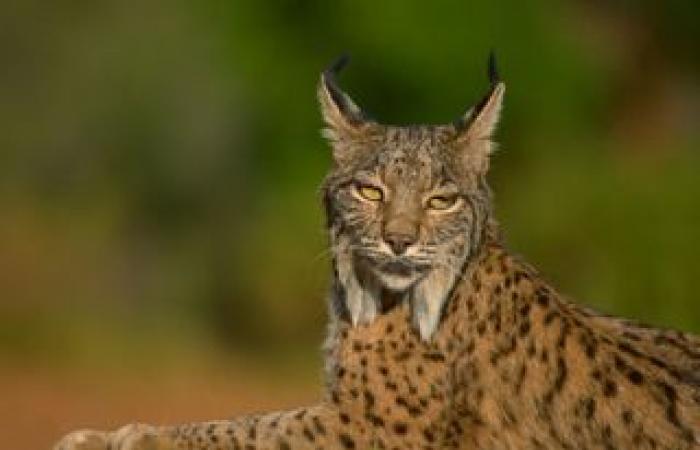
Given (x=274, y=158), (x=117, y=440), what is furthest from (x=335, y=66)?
(x=274, y=158)

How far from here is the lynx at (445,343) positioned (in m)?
10.3

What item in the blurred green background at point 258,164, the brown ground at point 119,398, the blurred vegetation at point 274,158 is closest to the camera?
the brown ground at point 119,398

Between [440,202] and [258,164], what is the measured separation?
2147 cm

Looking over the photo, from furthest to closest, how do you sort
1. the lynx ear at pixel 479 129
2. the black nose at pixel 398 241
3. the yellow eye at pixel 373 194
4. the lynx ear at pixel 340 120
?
the lynx ear at pixel 340 120 < the lynx ear at pixel 479 129 < the yellow eye at pixel 373 194 < the black nose at pixel 398 241

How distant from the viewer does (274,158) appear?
30.1 meters

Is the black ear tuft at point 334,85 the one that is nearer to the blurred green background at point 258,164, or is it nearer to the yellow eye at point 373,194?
the yellow eye at point 373,194

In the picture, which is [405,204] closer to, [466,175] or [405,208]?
[405,208]

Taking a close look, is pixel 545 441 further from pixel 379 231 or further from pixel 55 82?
pixel 55 82

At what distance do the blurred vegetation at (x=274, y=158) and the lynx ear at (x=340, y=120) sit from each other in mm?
12584

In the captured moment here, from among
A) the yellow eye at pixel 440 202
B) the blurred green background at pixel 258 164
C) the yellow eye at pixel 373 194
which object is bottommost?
the yellow eye at pixel 440 202

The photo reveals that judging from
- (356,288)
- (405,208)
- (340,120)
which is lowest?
(356,288)

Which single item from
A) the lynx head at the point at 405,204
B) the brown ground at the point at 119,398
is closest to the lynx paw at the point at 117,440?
the lynx head at the point at 405,204

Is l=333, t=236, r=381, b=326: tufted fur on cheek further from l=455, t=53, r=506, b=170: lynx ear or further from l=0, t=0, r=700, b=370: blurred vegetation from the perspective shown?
l=0, t=0, r=700, b=370: blurred vegetation

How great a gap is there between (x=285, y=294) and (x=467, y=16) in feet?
11.4
